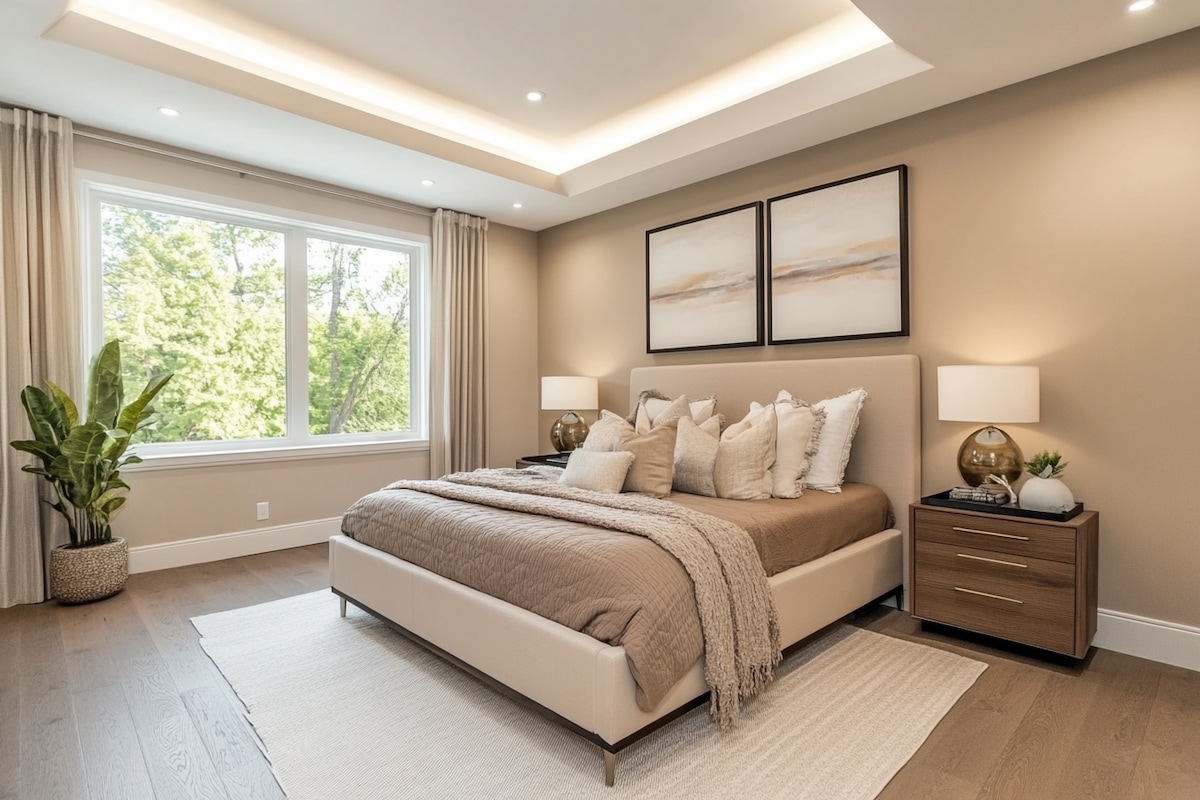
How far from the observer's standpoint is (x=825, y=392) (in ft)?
11.5

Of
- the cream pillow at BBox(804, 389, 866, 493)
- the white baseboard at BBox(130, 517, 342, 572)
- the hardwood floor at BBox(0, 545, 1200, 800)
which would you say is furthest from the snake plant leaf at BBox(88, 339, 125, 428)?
the cream pillow at BBox(804, 389, 866, 493)

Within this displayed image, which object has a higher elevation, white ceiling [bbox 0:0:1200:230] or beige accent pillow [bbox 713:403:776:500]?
white ceiling [bbox 0:0:1200:230]

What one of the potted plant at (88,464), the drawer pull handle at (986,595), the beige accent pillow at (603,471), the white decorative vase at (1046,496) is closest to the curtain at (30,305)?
the potted plant at (88,464)

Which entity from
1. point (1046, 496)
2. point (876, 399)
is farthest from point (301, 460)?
point (1046, 496)

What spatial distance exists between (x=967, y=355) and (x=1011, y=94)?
1.25m

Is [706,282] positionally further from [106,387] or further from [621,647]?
[106,387]

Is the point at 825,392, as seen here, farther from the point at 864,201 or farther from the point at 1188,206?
the point at 1188,206

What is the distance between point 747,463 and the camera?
9.84 ft

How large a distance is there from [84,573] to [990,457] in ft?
14.9

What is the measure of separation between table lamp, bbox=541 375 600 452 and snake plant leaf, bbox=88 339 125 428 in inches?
104

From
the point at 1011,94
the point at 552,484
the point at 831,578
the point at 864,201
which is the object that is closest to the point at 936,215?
the point at 864,201

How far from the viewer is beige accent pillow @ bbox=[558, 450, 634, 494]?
291 cm

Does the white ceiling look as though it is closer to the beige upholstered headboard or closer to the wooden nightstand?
the beige upholstered headboard

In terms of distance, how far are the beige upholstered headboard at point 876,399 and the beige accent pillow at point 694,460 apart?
28.1 inches
